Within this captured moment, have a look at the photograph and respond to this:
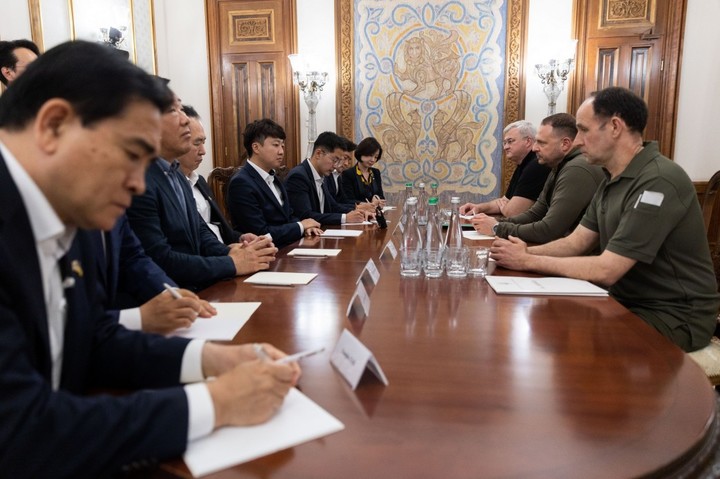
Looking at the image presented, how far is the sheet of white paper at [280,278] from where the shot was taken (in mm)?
1855

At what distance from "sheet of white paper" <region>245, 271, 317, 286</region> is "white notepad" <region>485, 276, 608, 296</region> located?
63 centimetres

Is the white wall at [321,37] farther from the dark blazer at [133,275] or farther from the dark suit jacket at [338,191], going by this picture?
the dark blazer at [133,275]

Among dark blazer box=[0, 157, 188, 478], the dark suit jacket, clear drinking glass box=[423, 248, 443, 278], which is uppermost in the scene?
dark blazer box=[0, 157, 188, 478]

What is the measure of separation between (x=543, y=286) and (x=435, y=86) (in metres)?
4.65

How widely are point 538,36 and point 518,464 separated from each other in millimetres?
5809

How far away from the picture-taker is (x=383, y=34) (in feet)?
19.8

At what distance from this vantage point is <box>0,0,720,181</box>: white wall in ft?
18.1

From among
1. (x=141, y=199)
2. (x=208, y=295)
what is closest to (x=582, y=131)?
(x=208, y=295)

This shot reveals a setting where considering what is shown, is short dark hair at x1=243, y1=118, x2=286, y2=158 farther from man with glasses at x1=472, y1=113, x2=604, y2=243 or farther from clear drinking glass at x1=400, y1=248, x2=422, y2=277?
clear drinking glass at x1=400, y1=248, x2=422, y2=277

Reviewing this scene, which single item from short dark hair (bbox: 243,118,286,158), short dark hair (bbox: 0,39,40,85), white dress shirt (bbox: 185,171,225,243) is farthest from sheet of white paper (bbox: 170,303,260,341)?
short dark hair (bbox: 0,39,40,85)

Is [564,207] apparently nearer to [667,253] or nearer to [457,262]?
[667,253]

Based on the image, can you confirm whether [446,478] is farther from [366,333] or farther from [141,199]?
[141,199]

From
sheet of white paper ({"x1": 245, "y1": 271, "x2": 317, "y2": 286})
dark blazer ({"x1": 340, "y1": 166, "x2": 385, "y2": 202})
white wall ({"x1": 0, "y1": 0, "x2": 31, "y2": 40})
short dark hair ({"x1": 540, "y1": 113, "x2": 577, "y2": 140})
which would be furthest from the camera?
dark blazer ({"x1": 340, "y1": 166, "x2": 385, "y2": 202})

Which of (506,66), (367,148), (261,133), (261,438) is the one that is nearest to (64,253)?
(261,438)
